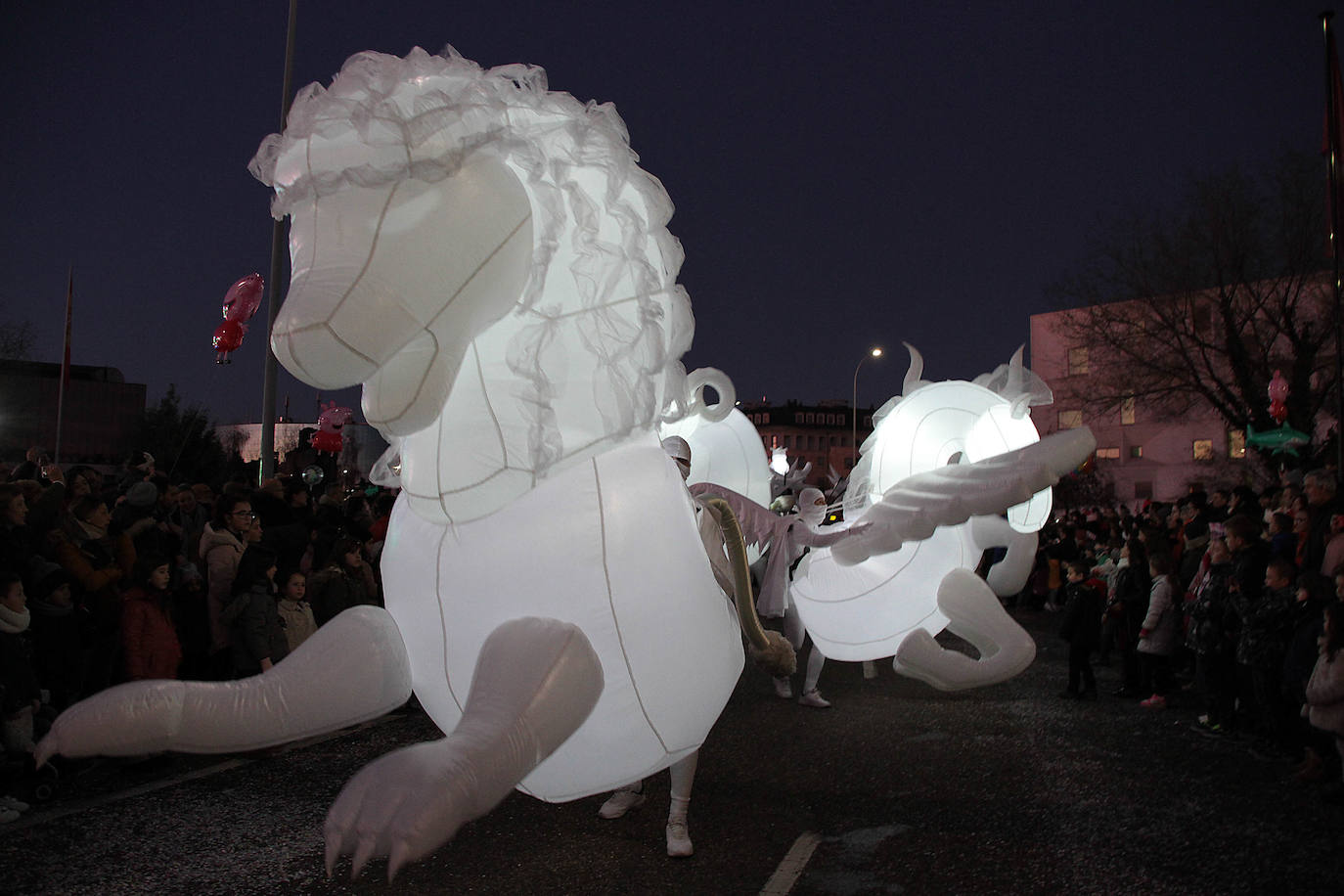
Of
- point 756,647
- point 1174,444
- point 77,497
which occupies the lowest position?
point 756,647

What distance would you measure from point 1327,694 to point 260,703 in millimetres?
5278

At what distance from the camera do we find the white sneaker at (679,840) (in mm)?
4148

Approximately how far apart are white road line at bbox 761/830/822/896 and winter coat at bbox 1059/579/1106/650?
15.6 feet

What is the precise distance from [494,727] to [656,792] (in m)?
3.48

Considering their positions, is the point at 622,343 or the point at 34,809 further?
the point at 34,809

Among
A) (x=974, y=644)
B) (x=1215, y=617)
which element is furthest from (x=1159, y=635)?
(x=974, y=644)

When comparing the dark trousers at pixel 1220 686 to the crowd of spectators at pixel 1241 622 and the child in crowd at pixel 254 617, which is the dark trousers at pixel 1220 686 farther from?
the child in crowd at pixel 254 617

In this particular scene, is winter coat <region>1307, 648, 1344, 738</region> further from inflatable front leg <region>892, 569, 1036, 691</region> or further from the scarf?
the scarf

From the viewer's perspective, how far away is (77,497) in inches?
257

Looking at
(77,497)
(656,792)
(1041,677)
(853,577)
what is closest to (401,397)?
(656,792)

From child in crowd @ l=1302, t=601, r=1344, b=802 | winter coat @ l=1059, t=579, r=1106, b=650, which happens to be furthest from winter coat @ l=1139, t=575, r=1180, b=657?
child in crowd @ l=1302, t=601, r=1344, b=802

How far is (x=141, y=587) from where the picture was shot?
5.75 m

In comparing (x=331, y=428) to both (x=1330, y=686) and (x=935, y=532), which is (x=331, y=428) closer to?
(x=935, y=532)

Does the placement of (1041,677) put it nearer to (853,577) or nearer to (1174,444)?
(853,577)
